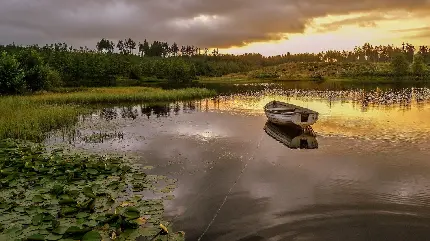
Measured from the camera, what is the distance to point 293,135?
102 ft

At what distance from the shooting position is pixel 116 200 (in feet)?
50.0

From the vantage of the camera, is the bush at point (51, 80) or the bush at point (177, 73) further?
the bush at point (177, 73)

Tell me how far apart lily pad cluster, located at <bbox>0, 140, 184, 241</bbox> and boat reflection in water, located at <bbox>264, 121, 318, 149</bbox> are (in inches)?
525

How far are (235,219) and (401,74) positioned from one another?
5910 inches

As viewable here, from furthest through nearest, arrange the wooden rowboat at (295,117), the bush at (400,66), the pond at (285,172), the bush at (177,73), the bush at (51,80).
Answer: the bush at (400,66), the bush at (177,73), the bush at (51,80), the wooden rowboat at (295,117), the pond at (285,172)

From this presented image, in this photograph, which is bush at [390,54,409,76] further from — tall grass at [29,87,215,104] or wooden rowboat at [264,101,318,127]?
wooden rowboat at [264,101,318,127]

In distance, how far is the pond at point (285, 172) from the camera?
44.1 ft

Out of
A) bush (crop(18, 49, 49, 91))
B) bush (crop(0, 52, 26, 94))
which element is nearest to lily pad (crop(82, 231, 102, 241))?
bush (crop(0, 52, 26, 94))

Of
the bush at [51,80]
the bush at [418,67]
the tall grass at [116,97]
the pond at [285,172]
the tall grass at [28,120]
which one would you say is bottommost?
the pond at [285,172]

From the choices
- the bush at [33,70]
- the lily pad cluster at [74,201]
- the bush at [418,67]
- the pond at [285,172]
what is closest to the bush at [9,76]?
the bush at [33,70]

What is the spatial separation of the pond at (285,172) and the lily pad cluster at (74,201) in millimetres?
Answer: 1565

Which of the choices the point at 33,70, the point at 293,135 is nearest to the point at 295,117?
the point at 293,135

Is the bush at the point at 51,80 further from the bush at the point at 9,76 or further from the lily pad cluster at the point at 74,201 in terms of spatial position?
the lily pad cluster at the point at 74,201

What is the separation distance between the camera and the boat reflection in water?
27.4 m
